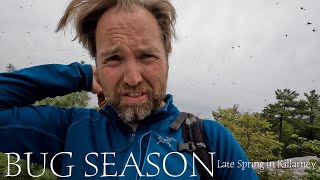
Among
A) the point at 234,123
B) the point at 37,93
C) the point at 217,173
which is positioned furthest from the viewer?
the point at 234,123

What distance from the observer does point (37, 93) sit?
5.93 ft

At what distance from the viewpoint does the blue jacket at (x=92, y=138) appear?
5.16 feet

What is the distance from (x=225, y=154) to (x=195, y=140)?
16cm

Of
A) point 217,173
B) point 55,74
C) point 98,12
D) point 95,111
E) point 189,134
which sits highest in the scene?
point 98,12

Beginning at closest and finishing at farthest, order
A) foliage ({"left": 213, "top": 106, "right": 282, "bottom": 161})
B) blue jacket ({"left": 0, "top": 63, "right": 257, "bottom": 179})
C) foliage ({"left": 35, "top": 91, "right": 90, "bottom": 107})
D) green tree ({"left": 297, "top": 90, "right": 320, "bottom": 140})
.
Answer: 1. blue jacket ({"left": 0, "top": 63, "right": 257, "bottom": 179})
2. foliage ({"left": 35, "top": 91, "right": 90, "bottom": 107})
3. foliage ({"left": 213, "top": 106, "right": 282, "bottom": 161})
4. green tree ({"left": 297, "top": 90, "right": 320, "bottom": 140})

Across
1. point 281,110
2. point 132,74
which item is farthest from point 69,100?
point 281,110

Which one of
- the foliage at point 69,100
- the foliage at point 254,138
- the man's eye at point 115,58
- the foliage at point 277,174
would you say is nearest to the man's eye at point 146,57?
the man's eye at point 115,58

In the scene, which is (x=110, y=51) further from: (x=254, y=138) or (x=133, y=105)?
(x=254, y=138)

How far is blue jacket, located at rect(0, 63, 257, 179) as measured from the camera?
5.16 ft

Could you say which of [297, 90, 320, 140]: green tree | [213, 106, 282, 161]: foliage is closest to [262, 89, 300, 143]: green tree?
[297, 90, 320, 140]: green tree

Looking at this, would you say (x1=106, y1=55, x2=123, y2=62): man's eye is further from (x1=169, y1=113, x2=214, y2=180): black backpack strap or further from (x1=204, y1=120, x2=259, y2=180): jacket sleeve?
(x1=204, y1=120, x2=259, y2=180): jacket sleeve

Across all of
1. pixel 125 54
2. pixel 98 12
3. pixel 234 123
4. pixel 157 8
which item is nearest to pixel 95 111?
pixel 125 54

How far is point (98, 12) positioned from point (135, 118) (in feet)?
2.04

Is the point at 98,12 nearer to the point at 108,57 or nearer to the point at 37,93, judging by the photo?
the point at 108,57
